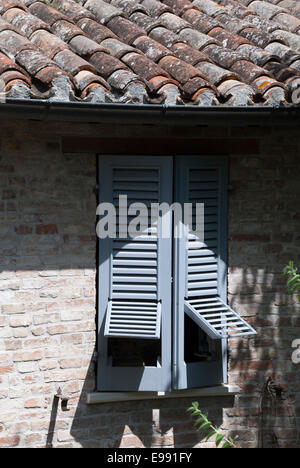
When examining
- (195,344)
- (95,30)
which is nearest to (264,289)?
(195,344)

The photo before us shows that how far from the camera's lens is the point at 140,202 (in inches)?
215

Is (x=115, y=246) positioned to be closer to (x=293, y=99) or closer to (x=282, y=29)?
(x=293, y=99)

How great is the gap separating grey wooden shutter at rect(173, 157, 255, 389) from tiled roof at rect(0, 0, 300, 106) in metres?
0.77

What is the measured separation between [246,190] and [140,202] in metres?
0.91

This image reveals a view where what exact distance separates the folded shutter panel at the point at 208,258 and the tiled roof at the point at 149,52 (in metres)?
0.84

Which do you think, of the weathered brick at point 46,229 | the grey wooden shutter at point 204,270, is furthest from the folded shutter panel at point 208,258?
the weathered brick at point 46,229

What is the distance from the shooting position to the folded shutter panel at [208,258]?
5.56 m

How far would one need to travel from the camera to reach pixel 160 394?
553 cm

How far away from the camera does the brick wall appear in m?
5.25

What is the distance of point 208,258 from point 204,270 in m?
0.10

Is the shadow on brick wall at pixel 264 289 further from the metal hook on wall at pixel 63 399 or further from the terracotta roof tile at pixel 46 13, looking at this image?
the terracotta roof tile at pixel 46 13

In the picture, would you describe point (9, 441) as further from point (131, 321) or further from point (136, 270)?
point (136, 270)

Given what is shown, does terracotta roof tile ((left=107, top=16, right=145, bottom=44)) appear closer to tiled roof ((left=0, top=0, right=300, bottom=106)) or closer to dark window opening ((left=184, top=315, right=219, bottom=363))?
tiled roof ((left=0, top=0, right=300, bottom=106))

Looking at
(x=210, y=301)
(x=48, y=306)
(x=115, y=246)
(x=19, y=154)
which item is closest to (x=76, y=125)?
(x=19, y=154)
